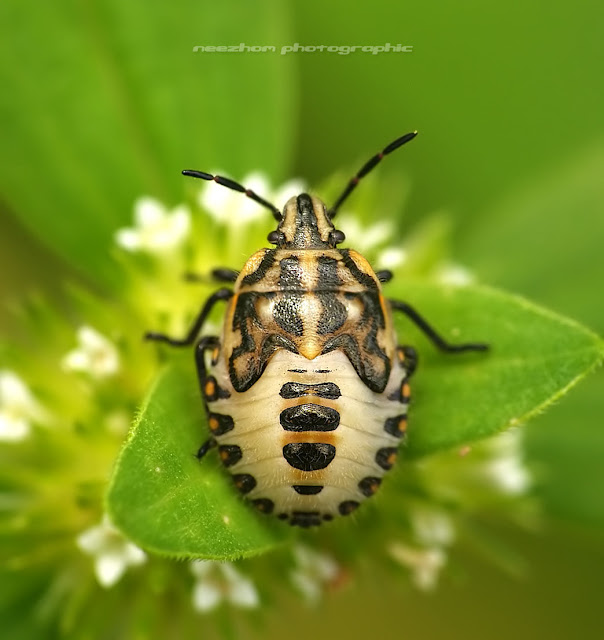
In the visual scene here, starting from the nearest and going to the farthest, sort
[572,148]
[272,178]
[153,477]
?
[153,477]
[272,178]
[572,148]

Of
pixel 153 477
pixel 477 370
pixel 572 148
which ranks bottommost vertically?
pixel 153 477

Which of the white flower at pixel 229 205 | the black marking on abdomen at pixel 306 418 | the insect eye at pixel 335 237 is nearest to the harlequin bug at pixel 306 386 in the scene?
the black marking on abdomen at pixel 306 418

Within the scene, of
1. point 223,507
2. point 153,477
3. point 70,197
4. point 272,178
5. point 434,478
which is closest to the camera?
point 153,477

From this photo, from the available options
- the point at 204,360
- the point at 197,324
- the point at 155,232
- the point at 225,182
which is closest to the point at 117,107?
the point at 155,232

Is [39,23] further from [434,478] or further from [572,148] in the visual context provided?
[572,148]

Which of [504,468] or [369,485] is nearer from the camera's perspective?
[369,485]

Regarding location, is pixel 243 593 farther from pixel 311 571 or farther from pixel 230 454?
pixel 230 454

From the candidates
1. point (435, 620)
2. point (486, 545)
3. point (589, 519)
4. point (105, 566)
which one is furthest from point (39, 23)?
point (435, 620)
